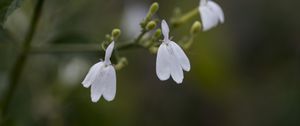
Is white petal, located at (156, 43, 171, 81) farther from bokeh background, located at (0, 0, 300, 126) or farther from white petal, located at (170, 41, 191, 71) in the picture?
bokeh background, located at (0, 0, 300, 126)

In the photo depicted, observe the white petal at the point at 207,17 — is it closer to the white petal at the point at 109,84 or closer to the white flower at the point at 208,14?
the white flower at the point at 208,14

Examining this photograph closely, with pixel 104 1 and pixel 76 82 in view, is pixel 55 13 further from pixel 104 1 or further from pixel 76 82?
pixel 104 1

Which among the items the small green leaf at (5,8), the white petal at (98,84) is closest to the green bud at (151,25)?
the white petal at (98,84)

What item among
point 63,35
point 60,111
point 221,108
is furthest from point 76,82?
point 221,108

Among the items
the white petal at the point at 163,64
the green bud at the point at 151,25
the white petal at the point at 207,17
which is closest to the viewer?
the white petal at the point at 163,64

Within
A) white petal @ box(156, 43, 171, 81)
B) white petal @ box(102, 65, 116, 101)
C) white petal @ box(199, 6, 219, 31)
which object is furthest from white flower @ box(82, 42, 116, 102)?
white petal @ box(199, 6, 219, 31)

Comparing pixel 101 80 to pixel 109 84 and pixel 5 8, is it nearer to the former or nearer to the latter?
pixel 109 84

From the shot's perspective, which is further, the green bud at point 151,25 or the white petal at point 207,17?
the white petal at point 207,17
